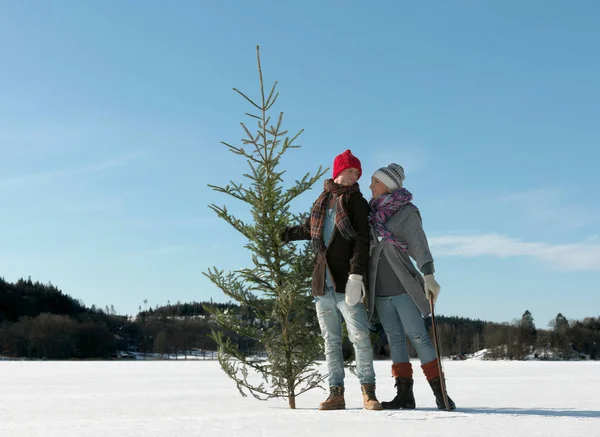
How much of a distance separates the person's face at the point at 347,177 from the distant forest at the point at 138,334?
83.8m

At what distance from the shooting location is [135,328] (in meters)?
158

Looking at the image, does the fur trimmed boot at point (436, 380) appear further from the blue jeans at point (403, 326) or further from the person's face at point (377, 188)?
the person's face at point (377, 188)

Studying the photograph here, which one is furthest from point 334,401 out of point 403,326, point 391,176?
point 391,176

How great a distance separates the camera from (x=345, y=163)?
6.12 meters

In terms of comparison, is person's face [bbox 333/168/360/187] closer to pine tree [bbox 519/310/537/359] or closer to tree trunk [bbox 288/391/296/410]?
tree trunk [bbox 288/391/296/410]

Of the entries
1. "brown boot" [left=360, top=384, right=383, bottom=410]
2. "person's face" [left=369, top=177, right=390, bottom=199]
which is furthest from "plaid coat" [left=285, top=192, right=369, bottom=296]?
"brown boot" [left=360, top=384, right=383, bottom=410]

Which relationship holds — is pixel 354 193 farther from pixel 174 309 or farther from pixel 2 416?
pixel 174 309

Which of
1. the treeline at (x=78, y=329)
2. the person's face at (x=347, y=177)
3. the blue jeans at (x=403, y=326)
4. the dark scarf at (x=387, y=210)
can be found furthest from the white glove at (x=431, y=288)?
the treeline at (x=78, y=329)

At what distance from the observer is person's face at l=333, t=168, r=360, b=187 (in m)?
6.12

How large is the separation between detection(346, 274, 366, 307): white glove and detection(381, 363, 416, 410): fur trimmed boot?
0.89m

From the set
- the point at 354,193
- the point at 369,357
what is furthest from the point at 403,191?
the point at 369,357

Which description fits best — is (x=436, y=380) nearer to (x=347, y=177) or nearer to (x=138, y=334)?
(x=347, y=177)

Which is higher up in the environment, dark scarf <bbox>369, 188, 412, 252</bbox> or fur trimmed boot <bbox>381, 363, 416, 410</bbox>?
dark scarf <bbox>369, 188, 412, 252</bbox>

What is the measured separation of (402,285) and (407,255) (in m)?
0.31
